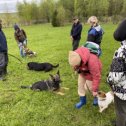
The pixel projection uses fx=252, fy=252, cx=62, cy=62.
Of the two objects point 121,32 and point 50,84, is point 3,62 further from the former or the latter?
point 121,32

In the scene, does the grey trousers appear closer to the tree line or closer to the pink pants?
the pink pants

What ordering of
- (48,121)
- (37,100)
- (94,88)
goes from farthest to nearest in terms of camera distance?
(37,100) → (48,121) → (94,88)

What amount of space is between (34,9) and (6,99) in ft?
132

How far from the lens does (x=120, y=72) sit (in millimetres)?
3373

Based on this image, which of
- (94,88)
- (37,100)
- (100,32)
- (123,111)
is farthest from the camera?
(100,32)

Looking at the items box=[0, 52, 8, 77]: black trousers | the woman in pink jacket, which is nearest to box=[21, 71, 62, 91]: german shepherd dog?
the woman in pink jacket

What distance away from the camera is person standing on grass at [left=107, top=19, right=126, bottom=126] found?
3.21 meters

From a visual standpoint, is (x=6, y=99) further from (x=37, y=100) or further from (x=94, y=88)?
(x=94, y=88)

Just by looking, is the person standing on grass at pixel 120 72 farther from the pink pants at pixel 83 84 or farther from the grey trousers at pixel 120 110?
the pink pants at pixel 83 84

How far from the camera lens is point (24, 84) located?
25.5ft

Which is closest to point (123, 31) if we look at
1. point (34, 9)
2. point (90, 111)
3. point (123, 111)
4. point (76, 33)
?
point (123, 111)

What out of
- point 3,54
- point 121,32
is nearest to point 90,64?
point 121,32

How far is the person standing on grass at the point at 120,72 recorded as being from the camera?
321cm

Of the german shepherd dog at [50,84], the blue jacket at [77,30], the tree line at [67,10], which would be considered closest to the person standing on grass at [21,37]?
the blue jacket at [77,30]
